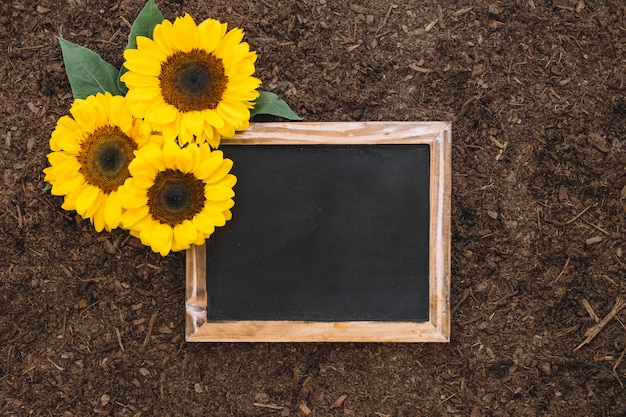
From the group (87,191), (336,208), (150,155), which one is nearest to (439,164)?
(336,208)

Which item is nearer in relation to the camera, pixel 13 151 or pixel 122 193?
pixel 122 193

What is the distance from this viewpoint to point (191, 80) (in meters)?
1.13

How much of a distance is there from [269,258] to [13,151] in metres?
0.58

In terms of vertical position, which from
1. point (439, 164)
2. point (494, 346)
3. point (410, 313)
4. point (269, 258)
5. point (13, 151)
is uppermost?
point (13, 151)

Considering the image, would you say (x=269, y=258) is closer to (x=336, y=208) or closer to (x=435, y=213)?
(x=336, y=208)

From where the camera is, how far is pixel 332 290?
4.00 ft

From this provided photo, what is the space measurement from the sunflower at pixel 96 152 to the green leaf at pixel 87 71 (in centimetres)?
8

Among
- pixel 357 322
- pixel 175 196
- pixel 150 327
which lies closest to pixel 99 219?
pixel 175 196

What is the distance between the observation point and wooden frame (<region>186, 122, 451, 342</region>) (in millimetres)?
1196

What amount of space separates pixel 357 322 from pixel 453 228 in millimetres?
278

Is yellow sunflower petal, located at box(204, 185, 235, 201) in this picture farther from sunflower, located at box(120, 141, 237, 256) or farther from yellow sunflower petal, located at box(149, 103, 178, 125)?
yellow sunflower petal, located at box(149, 103, 178, 125)

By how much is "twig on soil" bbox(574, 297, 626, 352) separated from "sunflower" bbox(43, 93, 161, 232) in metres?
0.95

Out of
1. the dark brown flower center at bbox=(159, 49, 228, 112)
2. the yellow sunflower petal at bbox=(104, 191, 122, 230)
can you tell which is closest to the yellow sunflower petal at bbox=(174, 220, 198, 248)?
the yellow sunflower petal at bbox=(104, 191, 122, 230)

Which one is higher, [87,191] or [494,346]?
[87,191]
